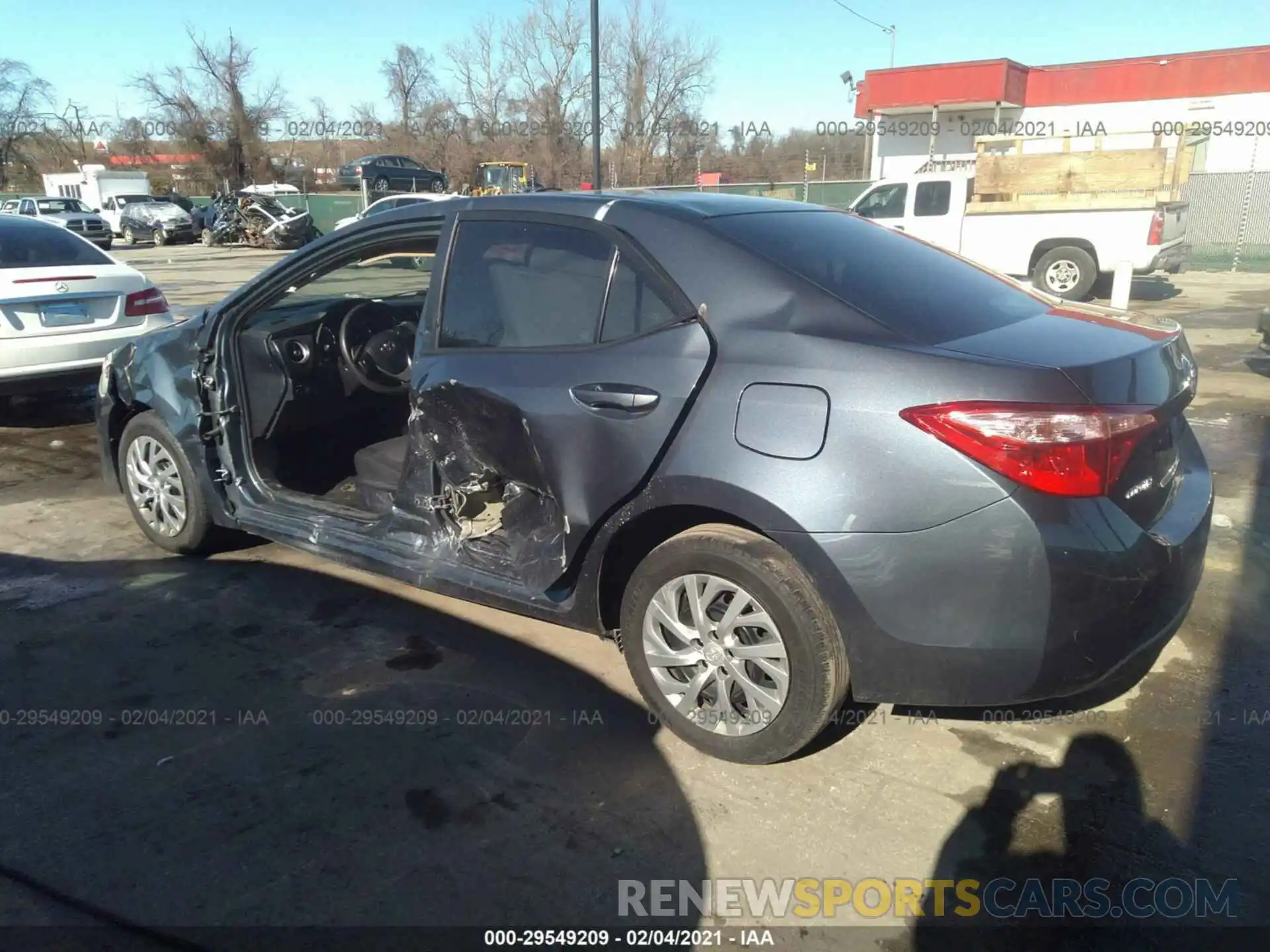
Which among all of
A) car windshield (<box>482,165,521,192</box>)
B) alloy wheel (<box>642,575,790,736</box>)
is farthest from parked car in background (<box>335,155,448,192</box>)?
alloy wheel (<box>642,575,790,736</box>)

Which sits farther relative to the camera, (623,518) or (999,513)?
(623,518)

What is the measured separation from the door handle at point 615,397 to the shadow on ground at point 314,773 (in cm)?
109

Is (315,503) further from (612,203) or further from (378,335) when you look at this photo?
(612,203)

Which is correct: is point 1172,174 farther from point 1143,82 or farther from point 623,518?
point 1143,82

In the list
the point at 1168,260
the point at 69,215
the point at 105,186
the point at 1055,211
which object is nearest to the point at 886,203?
the point at 1055,211

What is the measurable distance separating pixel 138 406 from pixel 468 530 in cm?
223

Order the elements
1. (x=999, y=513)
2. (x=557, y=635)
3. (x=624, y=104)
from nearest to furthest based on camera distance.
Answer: (x=999, y=513)
(x=557, y=635)
(x=624, y=104)

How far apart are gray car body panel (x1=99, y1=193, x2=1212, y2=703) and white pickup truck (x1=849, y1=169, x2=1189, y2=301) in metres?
10.9

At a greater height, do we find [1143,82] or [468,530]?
[1143,82]

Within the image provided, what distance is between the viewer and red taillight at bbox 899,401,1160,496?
7.56 feet

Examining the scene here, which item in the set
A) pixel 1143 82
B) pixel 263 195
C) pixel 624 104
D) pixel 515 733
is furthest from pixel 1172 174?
pixel 624 104

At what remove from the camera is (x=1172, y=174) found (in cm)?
1223

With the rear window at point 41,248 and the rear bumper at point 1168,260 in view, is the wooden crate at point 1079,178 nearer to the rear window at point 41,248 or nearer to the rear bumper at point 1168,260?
the rear bumper at point 1168,260

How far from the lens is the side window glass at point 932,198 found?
1354 centimetres
